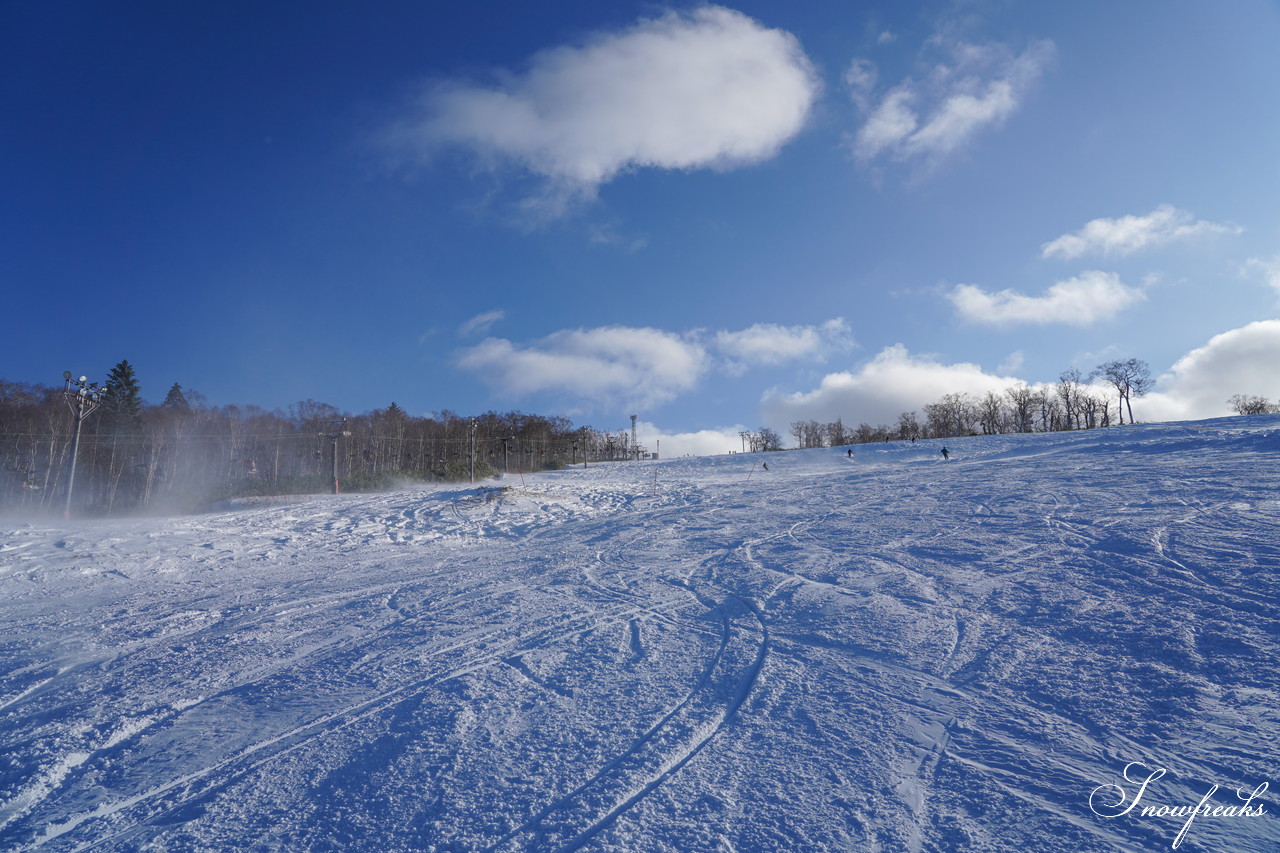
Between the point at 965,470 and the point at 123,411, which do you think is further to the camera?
the point at 123,411

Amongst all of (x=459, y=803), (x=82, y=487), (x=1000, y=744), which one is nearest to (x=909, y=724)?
(x=1000, y=744)

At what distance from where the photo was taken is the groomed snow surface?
276cm

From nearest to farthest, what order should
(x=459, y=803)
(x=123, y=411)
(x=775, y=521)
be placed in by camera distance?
(x=459, y=803)
(x=775, y=521)
(x=123, y=411)

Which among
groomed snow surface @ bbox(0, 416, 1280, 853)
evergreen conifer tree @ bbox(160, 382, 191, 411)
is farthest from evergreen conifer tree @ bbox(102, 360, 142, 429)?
groomed snow surface @ bbox(0, 416, 1280, 853)

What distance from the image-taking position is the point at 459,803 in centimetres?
291

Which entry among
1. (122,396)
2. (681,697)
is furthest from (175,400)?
(681,697)

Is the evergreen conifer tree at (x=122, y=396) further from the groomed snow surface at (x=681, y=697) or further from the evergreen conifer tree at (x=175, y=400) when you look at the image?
the groomed snow surface at (x=681, y=697)

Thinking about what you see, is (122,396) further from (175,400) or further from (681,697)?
(681,697)

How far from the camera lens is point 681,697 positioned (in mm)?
4082

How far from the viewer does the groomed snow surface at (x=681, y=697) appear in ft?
9.04

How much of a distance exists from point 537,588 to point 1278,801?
6.91 m

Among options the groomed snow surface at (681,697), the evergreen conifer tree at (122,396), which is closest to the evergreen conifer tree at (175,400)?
the evergreen conifer tree at (122,396)

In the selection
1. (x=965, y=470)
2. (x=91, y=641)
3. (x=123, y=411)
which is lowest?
(x=91, y=641)

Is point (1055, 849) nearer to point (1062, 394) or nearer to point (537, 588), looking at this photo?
point (537, 588)
